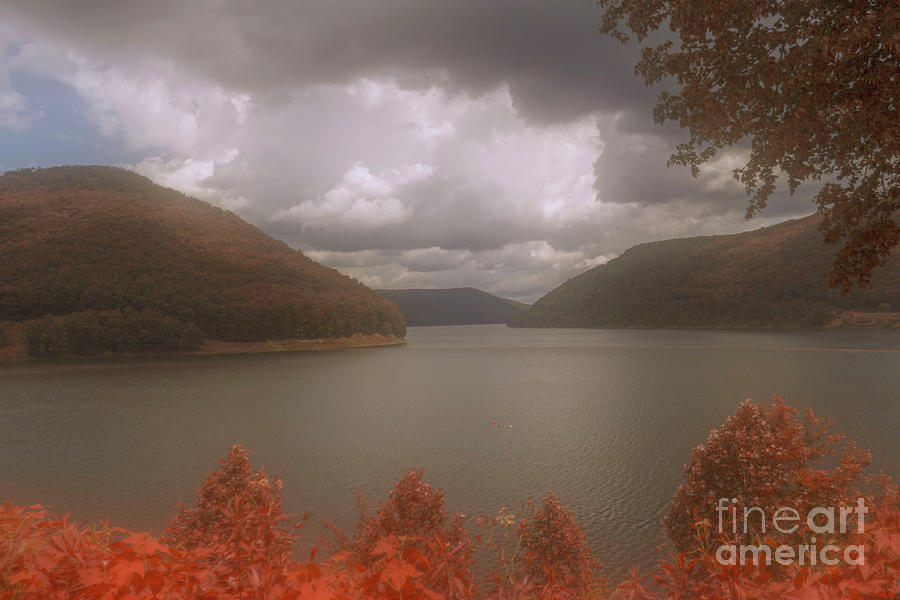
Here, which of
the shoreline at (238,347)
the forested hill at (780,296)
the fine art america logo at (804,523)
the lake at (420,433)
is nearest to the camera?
the fine art america logo at (804,523)

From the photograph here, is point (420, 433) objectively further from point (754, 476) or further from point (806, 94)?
point (806, 94)

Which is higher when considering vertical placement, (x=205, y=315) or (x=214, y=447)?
(x=205, y=315)

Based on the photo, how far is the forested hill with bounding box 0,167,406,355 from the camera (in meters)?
89.2

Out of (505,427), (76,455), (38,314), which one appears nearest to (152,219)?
(38,314)

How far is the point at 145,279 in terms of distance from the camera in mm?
109562

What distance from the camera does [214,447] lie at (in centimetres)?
2303

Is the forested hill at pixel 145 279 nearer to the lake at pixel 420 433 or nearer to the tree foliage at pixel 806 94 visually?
the lake at pixel 420 433

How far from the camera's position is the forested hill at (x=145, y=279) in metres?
89.2

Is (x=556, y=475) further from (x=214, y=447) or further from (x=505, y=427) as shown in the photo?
(x=214, y=447)

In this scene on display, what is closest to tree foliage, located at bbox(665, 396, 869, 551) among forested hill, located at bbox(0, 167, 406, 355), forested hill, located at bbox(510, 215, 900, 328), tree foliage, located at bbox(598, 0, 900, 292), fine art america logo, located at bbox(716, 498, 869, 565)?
fine art america logo, located at bbox(716, 498, 869, 565)

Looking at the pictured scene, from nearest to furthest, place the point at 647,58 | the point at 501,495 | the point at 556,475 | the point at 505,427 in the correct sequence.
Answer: the point at 647,58
the point at 501,495
the point at 556,475
the point at 505,427

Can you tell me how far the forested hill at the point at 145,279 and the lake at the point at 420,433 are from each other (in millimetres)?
37192

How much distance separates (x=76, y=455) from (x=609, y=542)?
25.1 meters

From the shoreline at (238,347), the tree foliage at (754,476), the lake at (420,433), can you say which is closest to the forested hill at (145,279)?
the shoreline at (238,347)
